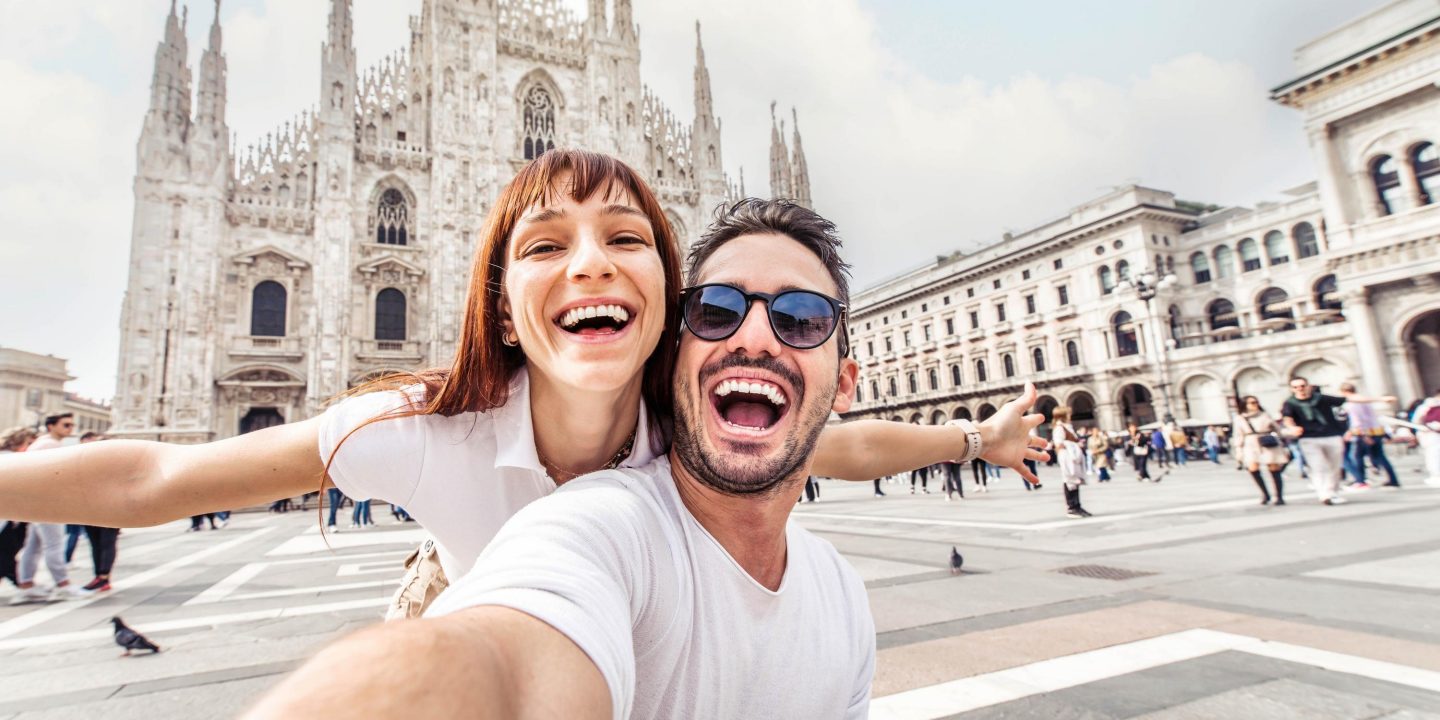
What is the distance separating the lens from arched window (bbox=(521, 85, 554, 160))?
85.1ft

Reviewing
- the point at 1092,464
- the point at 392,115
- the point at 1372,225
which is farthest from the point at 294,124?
the point at 1372,225

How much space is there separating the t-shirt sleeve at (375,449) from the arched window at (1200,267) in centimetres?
3825

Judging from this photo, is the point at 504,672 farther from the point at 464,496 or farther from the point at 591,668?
the point at 464,496

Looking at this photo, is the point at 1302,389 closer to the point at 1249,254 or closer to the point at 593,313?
the point at 593,313

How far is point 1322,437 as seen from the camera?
7008mm

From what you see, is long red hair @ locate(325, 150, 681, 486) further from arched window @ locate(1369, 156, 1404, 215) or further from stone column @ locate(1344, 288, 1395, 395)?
arched window @ locate(1369, 156, 1404, 215)

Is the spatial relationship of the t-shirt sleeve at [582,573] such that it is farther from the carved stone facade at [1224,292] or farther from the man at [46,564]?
the carved stone facade at [1224,292]

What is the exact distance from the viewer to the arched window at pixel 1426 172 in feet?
65.9

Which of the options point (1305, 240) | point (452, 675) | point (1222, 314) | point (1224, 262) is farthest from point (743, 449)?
point (1224, 262)

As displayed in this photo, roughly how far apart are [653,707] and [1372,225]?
29.8m

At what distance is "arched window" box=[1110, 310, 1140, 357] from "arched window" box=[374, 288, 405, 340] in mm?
32295

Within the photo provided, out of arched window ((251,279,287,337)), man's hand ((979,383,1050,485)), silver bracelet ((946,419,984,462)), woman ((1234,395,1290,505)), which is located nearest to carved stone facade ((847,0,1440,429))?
woman ((1234,395,1290,505))

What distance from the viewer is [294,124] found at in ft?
73.5

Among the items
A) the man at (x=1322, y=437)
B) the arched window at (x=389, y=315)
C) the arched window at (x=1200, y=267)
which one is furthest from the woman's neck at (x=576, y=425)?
the arched window at (x=1200, y=267)
